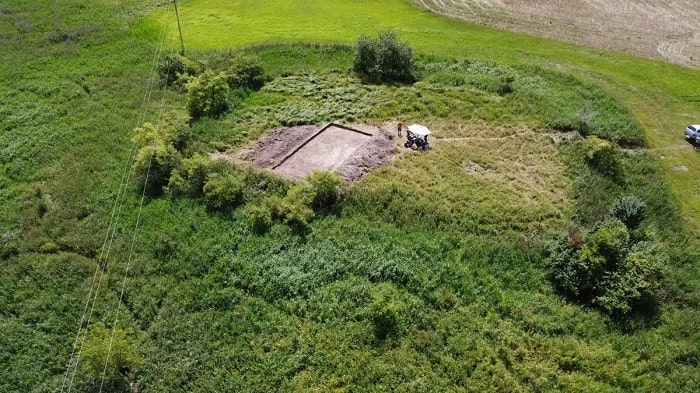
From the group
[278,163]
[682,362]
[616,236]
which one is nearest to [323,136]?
[278,163]

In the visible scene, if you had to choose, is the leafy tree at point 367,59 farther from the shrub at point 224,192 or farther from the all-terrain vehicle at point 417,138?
the shrub at point 224,192

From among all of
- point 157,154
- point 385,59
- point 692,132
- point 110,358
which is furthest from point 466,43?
point 110,358

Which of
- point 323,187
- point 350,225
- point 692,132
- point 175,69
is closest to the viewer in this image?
point 350,225

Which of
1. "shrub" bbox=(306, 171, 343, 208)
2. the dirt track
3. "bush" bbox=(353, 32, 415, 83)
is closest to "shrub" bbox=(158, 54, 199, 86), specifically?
"bush" bbox=(353, 32, 415, 83)

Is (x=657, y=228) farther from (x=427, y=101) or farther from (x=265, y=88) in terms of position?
(x=265, y=88)

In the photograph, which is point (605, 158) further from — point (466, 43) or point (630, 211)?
point (466, 43)
